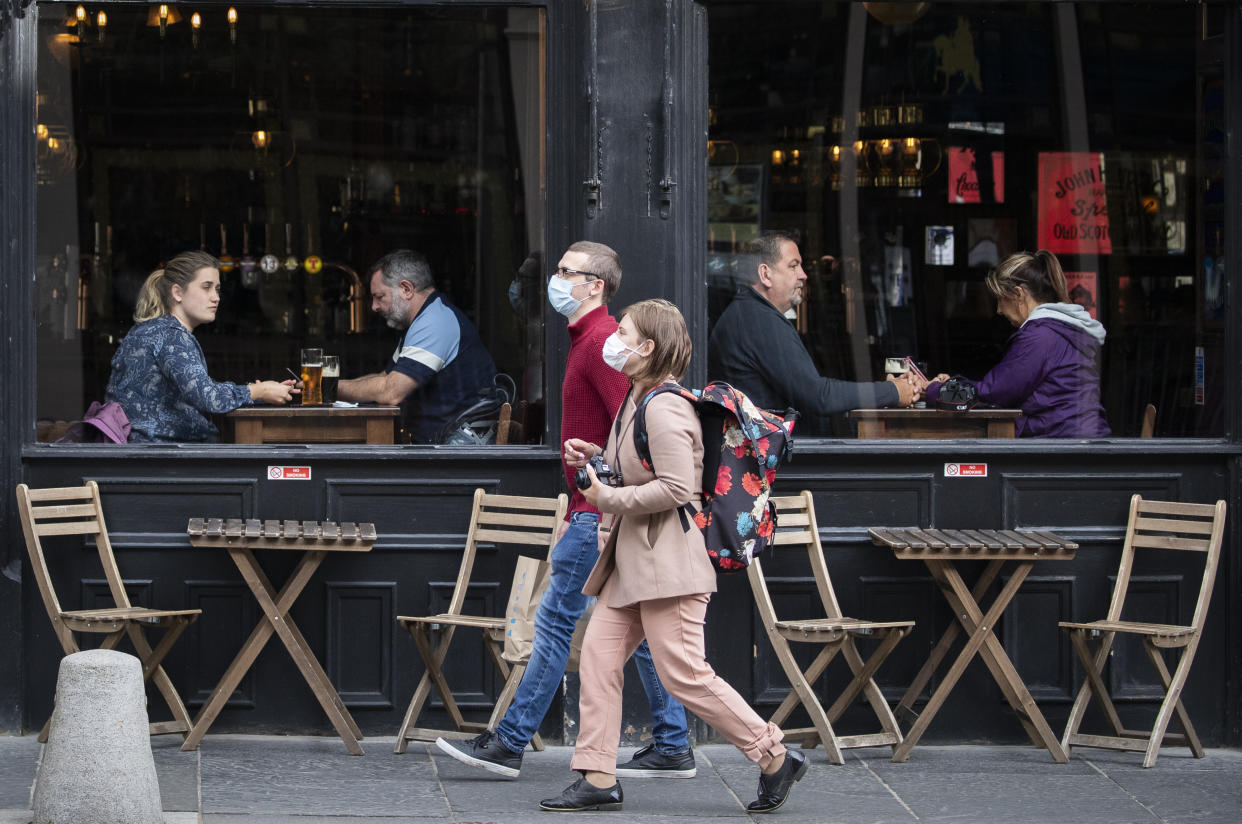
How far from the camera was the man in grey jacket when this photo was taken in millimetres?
6715

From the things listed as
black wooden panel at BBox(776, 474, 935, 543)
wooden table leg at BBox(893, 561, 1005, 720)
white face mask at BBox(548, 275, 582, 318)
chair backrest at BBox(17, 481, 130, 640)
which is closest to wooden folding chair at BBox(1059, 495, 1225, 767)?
wooden table leg at BBox(893, 561, 1005, 720)

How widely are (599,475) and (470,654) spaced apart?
160cm

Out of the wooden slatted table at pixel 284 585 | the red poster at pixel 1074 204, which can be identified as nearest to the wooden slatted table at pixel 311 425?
the wooden slatted table at pixel 284 585

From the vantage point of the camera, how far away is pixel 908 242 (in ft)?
24.4

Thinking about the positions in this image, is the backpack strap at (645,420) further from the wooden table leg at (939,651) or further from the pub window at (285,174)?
the wooden table leg at (939,651)

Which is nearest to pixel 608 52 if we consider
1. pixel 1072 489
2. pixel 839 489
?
pixel 839 489

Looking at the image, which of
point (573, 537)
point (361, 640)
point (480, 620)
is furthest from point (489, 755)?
point (361, 640)

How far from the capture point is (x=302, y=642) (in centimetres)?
610

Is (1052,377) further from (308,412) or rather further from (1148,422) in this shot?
(308,412)

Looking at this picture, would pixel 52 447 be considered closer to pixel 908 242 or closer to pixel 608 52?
pixel 608 52

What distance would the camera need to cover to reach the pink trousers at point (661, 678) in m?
5.21

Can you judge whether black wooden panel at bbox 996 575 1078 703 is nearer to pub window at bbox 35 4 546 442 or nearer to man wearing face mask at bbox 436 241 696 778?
man wearing face mask at bbox 436 241 696 778

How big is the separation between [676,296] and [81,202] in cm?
256

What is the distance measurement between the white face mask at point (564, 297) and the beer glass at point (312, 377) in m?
1.48
